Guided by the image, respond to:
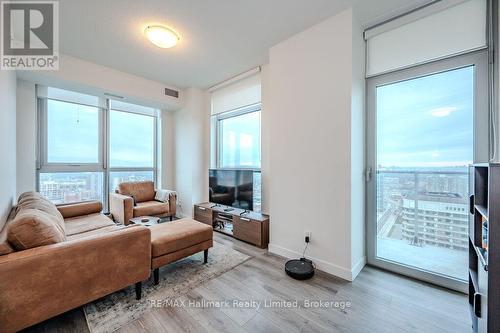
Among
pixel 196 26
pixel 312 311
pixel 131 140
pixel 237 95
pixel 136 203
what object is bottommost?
pixel 312 311

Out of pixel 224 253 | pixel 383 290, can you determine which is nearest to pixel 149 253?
pixel 224 253

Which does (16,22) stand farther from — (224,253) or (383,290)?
(383,290)

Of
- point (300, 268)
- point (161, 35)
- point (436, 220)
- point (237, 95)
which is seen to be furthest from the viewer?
point (237, 95)

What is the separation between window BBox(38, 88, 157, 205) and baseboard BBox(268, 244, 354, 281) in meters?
3.50

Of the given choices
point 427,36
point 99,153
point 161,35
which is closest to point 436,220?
point 427,36

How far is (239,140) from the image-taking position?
A: 3.90 m

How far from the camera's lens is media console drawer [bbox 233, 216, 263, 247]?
2857mm

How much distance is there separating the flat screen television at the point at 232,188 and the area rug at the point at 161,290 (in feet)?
2.60

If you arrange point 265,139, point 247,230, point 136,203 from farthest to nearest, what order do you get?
point 136,203, point 265,139, point 247,230

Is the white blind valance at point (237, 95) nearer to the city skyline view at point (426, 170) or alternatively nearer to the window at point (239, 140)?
the window at point (239, 140)

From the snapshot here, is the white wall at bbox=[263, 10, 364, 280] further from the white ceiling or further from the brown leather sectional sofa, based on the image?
the brown leather sectional sofa

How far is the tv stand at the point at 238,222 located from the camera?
2861 mm

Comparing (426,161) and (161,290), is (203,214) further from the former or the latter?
(426,161)

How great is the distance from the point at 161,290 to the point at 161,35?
2.77 metres
